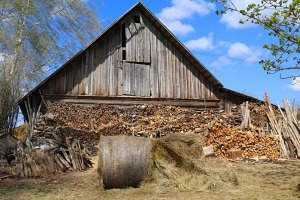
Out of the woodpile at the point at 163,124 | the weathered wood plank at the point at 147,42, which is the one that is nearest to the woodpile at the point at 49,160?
the woodpile at the point at 163,124

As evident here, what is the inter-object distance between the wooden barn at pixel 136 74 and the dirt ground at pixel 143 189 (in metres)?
6.21

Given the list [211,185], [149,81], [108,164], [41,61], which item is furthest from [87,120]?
[41,61]

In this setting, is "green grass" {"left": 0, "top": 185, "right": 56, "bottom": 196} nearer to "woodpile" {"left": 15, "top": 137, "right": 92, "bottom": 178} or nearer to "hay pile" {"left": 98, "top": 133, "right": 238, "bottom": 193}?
"hay pile" {"left": 98, "top": 133, "right": 238, "bottom": 193}

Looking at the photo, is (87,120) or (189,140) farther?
(87,120)

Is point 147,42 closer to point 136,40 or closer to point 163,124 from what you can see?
point 136,40

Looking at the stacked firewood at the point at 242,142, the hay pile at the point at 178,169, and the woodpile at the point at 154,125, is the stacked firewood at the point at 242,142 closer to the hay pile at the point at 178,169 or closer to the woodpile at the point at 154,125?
the woodpile at the point at 154,125

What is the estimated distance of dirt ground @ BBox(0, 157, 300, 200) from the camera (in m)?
7.70

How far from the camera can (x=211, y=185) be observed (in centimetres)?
832

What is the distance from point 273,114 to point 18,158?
37.9ft

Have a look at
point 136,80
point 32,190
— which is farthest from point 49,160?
point 136,80

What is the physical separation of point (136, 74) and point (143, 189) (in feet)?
31.8

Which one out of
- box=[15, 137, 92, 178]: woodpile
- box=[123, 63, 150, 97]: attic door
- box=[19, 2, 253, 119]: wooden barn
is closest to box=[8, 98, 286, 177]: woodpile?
box=[19, 2, 253, 119]: wooden barn

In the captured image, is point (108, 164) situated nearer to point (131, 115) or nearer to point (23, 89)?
point (131, 115)

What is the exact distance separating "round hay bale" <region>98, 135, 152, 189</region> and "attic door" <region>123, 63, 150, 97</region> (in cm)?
856
